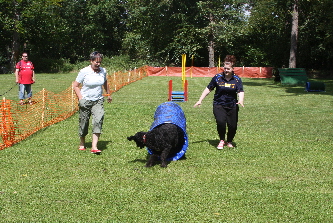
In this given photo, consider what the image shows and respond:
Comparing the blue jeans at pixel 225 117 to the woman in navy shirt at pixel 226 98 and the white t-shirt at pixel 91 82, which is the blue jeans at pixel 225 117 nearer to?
the woman in navy shirt at pixel 226 98

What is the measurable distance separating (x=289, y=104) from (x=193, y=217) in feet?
41.2

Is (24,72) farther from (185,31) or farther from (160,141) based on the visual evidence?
(185,31)

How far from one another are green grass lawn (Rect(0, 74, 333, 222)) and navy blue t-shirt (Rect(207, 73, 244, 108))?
0.91m

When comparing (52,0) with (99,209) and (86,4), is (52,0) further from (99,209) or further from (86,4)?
(99,209)

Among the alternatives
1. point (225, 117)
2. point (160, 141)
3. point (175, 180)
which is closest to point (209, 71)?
point (225, 117)

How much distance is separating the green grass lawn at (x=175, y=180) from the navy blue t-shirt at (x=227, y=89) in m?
0.91

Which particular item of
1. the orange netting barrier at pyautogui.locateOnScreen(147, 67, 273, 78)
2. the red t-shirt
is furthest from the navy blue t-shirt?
the orange netting barrier at pyautogui.locateOnScreen(147, 67, 273, 78)

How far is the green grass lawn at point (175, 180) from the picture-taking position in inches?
195

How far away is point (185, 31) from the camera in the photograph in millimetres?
46000

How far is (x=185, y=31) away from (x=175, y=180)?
1611 inches

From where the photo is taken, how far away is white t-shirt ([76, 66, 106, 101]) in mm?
7676

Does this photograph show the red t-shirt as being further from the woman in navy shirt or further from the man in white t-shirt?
the woman in navy shirt

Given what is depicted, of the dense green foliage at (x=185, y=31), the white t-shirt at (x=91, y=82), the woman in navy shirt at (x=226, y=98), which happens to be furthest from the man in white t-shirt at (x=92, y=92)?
the dense green foliage at (x=185, y=31)

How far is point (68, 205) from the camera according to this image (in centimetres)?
519
